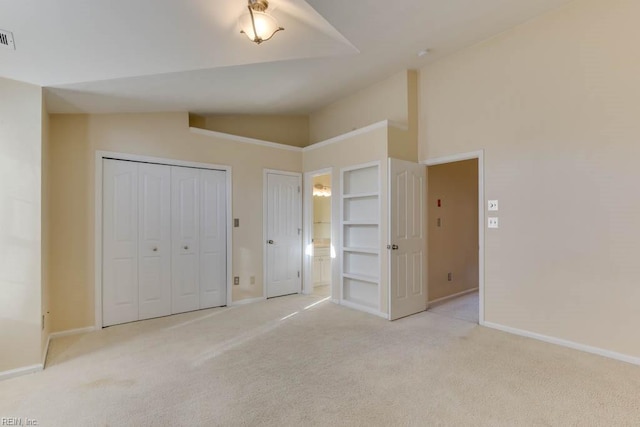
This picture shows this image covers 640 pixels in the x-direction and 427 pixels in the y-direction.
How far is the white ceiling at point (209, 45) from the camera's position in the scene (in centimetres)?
201

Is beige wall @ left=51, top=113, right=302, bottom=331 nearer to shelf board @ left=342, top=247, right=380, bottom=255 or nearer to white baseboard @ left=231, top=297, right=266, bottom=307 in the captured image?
white baseboard @ left=231, top=297, right=266, bottom=307

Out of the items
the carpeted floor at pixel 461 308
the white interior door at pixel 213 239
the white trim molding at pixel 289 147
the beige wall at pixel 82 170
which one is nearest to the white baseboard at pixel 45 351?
the beige wall at pixel 82 170

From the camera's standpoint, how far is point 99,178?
3.54 m

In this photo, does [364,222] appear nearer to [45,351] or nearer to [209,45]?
[209,45]

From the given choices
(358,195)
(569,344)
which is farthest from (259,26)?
(569,344)

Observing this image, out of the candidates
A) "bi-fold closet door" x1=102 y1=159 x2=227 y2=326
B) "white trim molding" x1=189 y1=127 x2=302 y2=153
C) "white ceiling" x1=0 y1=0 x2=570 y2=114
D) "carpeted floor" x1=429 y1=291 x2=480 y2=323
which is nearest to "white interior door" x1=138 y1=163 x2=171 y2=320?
"bi-fold closet door" x1=102 y1=159 x2=227 y2=326

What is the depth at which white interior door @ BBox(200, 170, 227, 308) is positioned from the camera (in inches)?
170

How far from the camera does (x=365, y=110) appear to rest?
478 cm

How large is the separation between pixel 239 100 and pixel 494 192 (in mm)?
3323

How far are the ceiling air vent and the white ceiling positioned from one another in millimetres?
33

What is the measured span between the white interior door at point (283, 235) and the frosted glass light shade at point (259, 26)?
258 centimetres

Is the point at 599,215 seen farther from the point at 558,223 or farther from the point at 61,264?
the point at 61,264

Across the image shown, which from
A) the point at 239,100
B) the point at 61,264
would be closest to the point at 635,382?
the point at 239,100

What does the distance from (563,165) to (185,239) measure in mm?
4397
